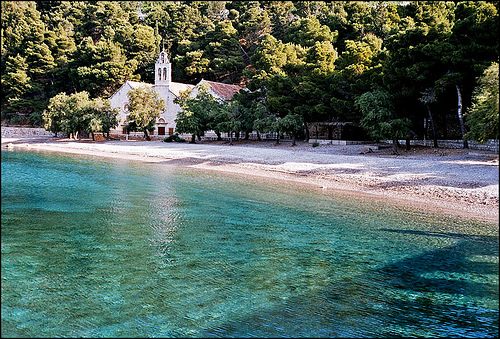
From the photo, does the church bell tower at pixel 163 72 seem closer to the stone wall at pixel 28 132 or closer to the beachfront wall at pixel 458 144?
the stone wall at pixel 28 132

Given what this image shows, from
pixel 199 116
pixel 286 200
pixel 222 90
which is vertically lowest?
pixel 286 200

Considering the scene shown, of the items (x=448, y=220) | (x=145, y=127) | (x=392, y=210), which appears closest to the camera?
Answer: (x=448, y=220)

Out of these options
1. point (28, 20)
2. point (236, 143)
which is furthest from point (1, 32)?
point (236, 143)

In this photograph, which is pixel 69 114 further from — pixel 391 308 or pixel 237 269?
pixel 391 308

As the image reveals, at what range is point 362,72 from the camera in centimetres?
3619

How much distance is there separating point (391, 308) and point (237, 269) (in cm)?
335

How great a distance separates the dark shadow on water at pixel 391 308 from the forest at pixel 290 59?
501 centimetres

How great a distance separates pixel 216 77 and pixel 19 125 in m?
29.2

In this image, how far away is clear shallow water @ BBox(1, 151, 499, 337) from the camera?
6.94 metres

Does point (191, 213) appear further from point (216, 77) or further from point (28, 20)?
point (28, 20)

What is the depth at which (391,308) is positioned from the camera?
798 cm

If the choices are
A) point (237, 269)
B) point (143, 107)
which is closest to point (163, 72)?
point (143, 107)

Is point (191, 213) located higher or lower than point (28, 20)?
lower

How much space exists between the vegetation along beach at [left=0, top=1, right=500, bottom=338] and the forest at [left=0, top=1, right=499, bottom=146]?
22 centimetres
